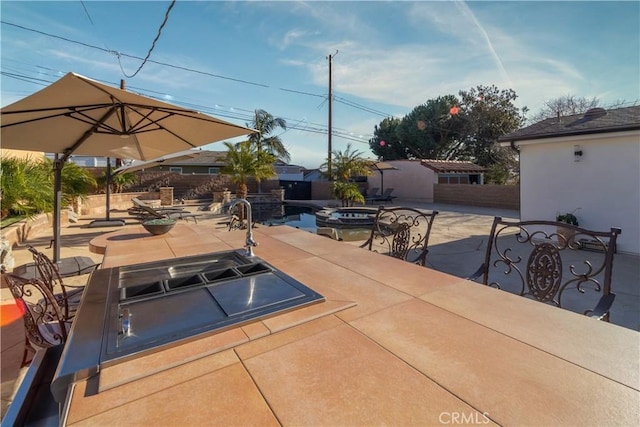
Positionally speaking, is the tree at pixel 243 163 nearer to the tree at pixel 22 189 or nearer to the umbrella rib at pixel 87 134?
the tree at pixel 22 189

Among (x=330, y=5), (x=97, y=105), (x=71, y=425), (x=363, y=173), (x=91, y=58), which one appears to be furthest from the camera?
(x=363, y=173)

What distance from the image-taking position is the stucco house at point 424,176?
2000 cm

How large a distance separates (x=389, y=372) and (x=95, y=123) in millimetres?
4142

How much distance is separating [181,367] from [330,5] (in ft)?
23.7

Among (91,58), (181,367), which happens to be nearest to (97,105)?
(181,367)

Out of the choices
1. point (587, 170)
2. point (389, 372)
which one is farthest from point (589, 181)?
point (389, 372)

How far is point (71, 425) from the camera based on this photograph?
744 mm

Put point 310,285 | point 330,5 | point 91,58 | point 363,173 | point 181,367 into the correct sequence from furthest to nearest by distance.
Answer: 1. point 363,173
2. point 91,58
3. point 330,5
4. point 310,285
5. point 181,367

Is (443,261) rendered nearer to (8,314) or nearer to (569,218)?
(569,218)

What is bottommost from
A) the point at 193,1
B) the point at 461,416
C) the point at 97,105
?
the point at 461,416

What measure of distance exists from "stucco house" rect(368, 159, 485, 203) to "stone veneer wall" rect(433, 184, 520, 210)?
78 centimetres

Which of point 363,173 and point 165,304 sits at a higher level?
point 363,173

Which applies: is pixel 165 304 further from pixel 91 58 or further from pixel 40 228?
pixel 91 58

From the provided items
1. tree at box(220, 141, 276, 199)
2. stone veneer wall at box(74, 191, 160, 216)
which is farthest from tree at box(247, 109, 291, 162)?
stone veneer wall at box(74, 191, 160, 216)
